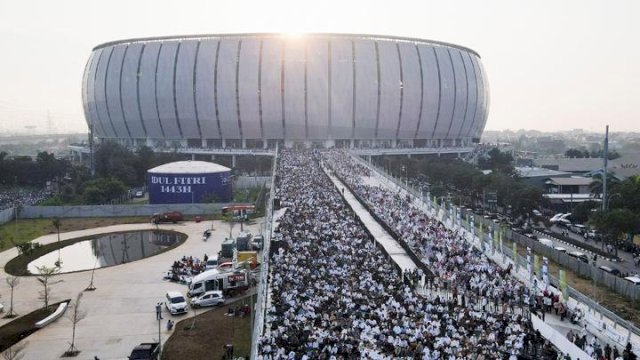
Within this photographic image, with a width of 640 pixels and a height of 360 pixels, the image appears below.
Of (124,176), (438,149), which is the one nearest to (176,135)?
(124,176)

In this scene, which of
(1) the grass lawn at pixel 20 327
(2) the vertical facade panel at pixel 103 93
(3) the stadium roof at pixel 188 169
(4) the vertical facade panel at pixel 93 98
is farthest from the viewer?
(4) the vertical facade panel at pixel 93 98

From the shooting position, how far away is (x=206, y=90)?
94250 millimetres

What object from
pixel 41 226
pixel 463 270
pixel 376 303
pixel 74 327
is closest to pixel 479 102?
pixel 41 226

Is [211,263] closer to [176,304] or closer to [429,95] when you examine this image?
[176,304]

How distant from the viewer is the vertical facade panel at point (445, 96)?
10206 centimetres

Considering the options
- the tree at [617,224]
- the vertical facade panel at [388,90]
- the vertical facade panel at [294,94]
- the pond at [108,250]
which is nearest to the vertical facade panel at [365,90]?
the vertical facade panel at [388,90]

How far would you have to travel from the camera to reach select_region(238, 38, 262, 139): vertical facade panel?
93688mm

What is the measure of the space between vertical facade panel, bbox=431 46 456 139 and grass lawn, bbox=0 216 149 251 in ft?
206

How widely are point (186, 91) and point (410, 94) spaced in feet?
118

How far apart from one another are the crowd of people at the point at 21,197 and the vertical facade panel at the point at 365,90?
157 ft

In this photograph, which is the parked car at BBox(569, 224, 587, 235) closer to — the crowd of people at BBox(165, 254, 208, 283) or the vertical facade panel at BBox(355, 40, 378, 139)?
the crowd of people at BBox(165, 254, 208, 283)

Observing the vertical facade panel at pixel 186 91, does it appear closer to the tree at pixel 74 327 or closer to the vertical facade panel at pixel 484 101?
the vertical facade panel at pixel 484 101

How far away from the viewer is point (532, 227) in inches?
1732

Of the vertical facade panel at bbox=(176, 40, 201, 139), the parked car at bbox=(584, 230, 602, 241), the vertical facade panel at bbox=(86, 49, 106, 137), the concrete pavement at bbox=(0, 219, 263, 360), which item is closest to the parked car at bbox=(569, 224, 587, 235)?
the parked car at bbox=(584, 230, 602, 241)
